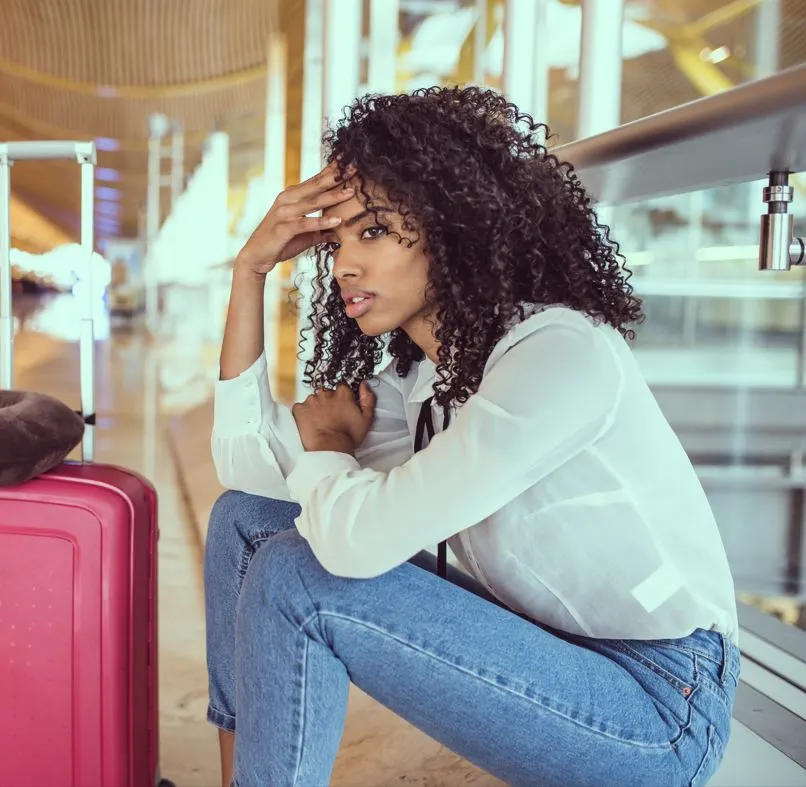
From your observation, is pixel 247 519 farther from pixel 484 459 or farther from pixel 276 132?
pixel 276 132

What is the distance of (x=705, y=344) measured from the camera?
27.6 ft

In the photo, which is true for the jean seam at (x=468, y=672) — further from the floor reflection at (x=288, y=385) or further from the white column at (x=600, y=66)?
the floor reflection at (x=288, y=385)

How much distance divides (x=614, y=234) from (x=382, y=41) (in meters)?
1.13

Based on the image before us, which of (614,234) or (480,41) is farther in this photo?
(480,41)

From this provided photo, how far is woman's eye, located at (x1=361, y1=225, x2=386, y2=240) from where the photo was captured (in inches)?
42.3

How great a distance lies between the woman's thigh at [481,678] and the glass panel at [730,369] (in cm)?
333

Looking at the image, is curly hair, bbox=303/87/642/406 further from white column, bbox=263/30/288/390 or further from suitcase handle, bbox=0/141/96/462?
white column, bbox=263/30/288/390

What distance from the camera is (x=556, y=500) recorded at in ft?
3.14

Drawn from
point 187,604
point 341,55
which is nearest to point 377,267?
point 187,604

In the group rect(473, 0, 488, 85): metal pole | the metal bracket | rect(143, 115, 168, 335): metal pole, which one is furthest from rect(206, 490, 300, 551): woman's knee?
rect(143, 115, 168, 335): metal pole

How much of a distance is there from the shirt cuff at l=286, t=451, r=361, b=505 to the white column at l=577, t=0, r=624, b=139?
Answer: 2.69ft

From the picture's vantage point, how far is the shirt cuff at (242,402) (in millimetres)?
1267

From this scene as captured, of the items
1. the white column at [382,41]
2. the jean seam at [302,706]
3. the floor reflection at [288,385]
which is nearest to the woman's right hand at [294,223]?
the jean seam at [302,706]

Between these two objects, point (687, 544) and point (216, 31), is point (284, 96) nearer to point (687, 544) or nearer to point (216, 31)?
point (687, 544)
